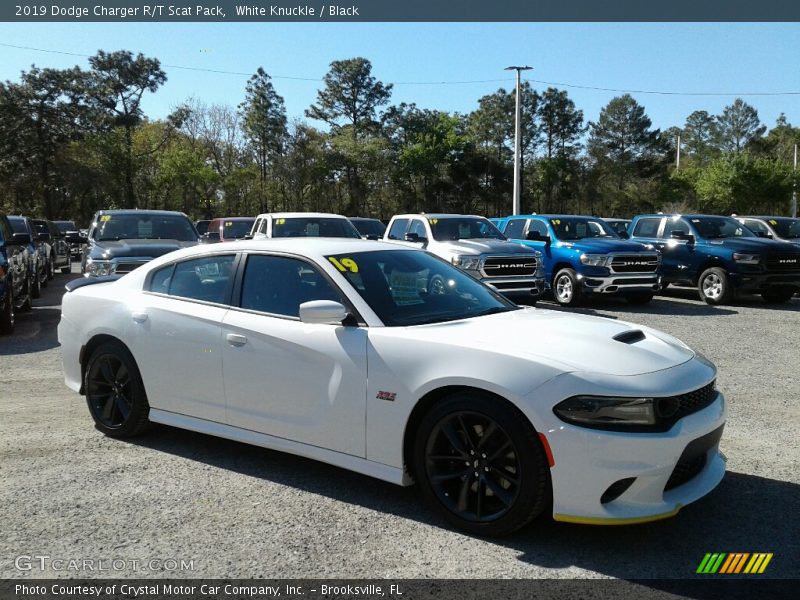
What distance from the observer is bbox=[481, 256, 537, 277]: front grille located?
12562 millimetres

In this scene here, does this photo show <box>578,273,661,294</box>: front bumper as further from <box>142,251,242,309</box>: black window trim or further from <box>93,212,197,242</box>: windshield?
<box>142,251,242,309</box>: black window trim

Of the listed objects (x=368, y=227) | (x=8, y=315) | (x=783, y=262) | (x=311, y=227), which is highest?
(x=311, y=227)

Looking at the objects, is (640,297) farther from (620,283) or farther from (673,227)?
(673,227)

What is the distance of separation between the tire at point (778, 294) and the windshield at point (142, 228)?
1172cm

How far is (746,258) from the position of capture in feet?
46.5

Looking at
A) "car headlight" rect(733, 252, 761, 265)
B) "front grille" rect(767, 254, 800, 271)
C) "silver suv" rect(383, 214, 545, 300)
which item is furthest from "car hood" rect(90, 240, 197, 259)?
"front grille" rect(767, 254, 800, 271)

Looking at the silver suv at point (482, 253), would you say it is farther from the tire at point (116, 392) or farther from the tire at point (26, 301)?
the tire at point (116, 392)

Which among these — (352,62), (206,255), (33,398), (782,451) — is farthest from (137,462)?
(352,62)

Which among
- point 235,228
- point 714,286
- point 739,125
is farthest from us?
point 739,125

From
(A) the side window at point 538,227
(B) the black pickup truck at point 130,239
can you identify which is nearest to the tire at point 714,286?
(A) the side window at point 538,227

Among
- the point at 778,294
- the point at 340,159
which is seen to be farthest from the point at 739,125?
the point at 778,294

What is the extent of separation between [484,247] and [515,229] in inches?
138

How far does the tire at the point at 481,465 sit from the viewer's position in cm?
345

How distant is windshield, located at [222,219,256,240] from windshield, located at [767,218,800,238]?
1351cm
